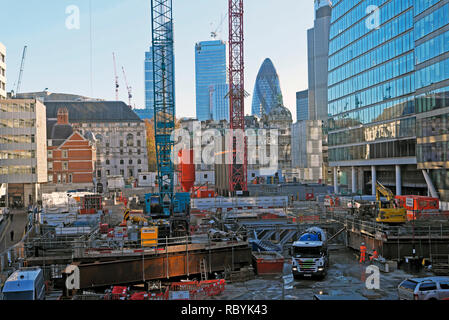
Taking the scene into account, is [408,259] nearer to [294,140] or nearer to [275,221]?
[275,221]

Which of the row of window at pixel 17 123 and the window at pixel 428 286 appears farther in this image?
the row of window at pixel 17 123

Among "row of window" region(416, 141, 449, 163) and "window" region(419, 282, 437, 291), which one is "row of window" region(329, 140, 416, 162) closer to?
"row of window" region(416, 141, 449, 163)

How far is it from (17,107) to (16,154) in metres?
7.57

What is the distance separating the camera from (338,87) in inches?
3243

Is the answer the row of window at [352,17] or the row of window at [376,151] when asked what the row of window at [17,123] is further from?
the row of window at [352,17]

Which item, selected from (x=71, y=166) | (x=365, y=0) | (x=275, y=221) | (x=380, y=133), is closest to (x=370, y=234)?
(x=275, y=221)

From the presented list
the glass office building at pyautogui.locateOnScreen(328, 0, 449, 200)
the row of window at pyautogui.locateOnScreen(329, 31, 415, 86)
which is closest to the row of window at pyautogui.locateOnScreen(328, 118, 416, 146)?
the glass office building at pyautogui.locateOnScreen(328, 0, 449, 200)

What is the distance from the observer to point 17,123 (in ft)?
234

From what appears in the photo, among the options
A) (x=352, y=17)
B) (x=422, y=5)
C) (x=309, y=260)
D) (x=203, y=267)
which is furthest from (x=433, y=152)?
(x=352, y=17)

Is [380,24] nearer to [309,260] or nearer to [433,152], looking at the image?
[433,152]

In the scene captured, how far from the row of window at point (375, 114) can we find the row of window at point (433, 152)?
1016 centimetres

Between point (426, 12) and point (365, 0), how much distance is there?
22669mm

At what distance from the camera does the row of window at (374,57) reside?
60806 mm

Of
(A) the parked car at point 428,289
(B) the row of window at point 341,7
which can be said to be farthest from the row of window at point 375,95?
(A) the parked car at point 428,289
